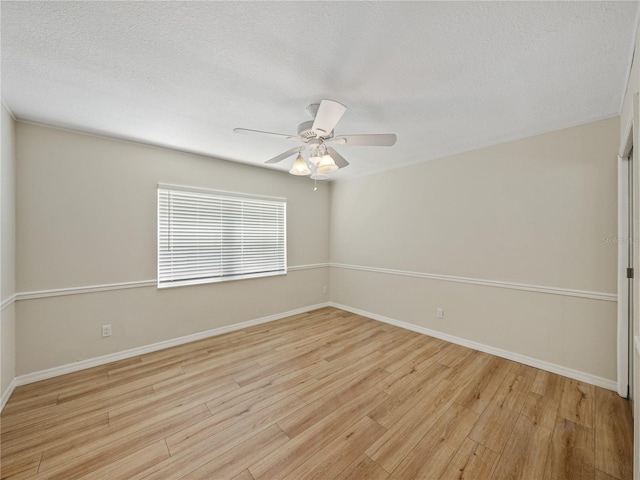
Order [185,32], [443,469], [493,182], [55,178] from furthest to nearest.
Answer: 1. [493,182]
2. [55,178]
3. [443,469]
4. [185,32]

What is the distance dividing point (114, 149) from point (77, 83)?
43.5 inches

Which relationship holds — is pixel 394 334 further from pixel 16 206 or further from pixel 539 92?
pixel 16 206

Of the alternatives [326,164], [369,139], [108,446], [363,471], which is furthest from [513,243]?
[108,446]

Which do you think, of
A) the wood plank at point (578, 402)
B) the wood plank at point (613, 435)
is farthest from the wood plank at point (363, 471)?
the wood plank at point (578, 402)

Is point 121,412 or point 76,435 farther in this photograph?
point 121,412

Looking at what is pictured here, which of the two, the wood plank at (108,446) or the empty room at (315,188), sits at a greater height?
the empty room at (315,188)

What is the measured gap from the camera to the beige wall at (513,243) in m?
2.36

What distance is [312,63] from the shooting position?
1587 millimetres

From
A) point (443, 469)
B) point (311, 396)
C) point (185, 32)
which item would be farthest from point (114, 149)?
point (443, 469)

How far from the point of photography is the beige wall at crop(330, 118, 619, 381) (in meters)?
2.36

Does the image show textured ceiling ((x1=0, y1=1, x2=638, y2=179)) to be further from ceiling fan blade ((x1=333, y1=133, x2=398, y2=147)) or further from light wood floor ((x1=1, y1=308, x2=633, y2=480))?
light wood floor ((x1=1, y1=308, x2=633, y2=480))

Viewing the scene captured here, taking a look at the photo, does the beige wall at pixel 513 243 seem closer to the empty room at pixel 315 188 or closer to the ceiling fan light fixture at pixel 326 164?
the empty room at pixel 315 188

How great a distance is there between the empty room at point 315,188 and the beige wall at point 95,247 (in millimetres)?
20

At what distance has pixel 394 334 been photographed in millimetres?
3572
